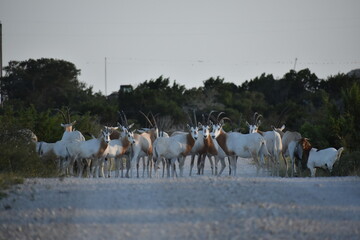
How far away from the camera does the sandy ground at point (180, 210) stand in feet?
29.2

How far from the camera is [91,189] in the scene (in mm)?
11820

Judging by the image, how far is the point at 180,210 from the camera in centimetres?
996

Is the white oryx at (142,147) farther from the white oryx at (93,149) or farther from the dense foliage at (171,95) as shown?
the dense foliage at (171,95)

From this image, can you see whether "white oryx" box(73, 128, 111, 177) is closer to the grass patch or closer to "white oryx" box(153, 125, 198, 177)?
"white oryx" box(153, 125, 198, 177)

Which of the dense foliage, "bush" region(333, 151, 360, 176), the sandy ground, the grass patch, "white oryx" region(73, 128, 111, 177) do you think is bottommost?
the sandy ground

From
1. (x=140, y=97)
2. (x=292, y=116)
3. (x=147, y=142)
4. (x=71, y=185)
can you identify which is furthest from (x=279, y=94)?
(x=71, y=185)

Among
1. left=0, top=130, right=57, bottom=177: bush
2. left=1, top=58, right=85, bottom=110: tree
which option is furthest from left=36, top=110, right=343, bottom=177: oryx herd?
left=1, top=58, right=85, bottom=110: tree

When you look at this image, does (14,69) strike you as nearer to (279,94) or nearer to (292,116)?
(279,94)

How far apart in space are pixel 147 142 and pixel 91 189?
8.29 metres

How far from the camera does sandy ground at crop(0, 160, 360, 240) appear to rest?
29.2ft

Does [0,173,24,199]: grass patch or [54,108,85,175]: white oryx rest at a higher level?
[54,108,85,175]: white oryx

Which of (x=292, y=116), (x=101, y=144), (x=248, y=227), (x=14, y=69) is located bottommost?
(x=248, y=227)

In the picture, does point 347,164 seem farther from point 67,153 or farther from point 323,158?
point 67,153

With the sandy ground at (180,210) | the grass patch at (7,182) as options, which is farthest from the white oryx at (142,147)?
the sandy ground at (180,210)
